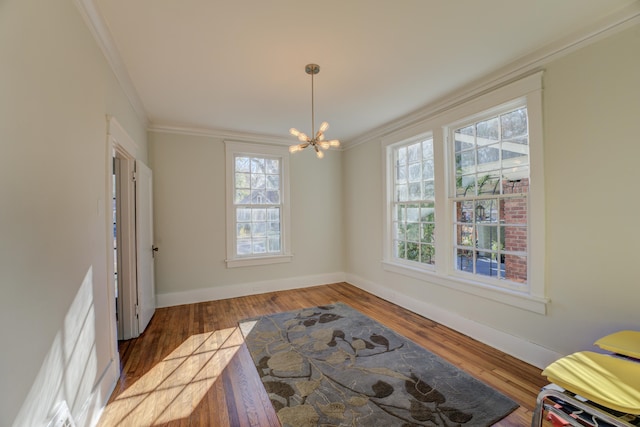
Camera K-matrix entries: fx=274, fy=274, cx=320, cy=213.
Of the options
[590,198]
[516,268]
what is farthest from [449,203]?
[590,198]

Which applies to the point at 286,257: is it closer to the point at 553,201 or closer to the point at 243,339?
the point at 243,339

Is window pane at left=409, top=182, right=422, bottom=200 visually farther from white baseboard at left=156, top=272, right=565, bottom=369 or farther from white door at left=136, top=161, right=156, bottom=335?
white door at left=136, top=161, right=156, bottom=335

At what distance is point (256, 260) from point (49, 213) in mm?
3497

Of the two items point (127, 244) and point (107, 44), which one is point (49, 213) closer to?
point (107, 44)

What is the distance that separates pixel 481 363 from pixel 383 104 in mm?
3011

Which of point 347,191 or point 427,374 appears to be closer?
point 427,374

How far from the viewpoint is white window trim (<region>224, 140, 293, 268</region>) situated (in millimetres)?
4551

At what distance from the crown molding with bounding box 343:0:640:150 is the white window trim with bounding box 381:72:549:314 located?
6 centimetres

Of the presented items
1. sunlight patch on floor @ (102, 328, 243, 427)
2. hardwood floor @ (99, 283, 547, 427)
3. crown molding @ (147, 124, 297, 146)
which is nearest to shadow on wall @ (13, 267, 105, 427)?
sunlight patch on floor @ (102, 328, 243, 427)

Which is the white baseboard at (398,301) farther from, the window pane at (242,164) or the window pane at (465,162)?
the window pane at (242,164)

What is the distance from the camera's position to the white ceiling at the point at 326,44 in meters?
1.87

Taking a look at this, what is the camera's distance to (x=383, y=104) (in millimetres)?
3502

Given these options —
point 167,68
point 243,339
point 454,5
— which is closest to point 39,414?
point 243,339

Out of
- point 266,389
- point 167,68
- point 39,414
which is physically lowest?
point 266,389
